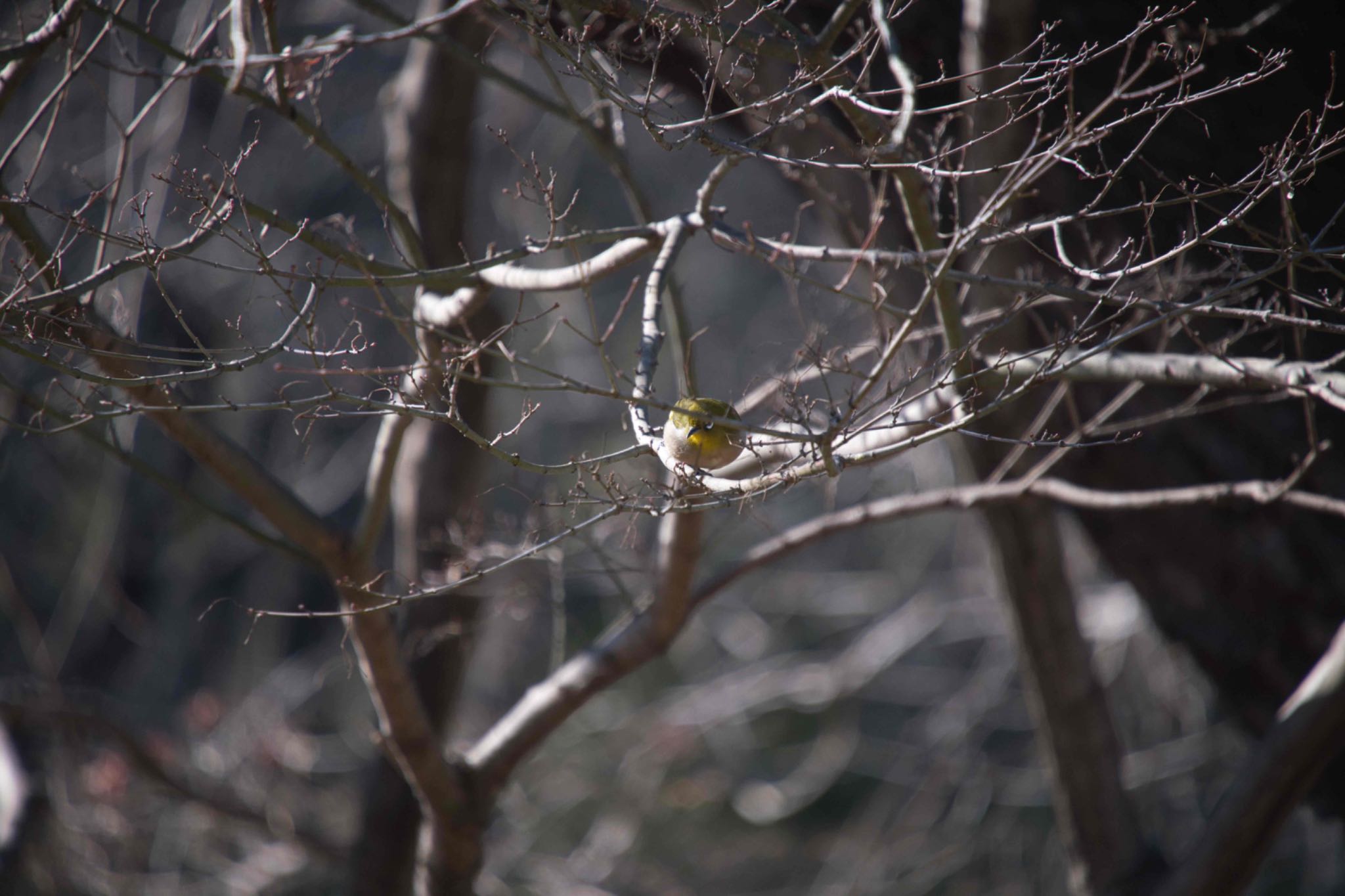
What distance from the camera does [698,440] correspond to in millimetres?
1304

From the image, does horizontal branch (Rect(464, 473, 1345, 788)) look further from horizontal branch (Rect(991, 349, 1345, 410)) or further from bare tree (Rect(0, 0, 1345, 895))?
horizontal branch (Rect(991, 349, 1345, 410))

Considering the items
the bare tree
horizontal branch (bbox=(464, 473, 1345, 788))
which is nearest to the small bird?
the bare tree

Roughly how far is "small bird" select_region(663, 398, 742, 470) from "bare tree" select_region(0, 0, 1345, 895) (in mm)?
37

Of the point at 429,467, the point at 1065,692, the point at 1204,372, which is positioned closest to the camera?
the point at 1204,372

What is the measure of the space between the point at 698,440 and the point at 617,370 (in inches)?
7.5

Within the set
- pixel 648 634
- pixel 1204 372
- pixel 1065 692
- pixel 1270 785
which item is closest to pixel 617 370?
pixel 1204 372

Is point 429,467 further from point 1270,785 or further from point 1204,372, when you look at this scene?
point 1270,785

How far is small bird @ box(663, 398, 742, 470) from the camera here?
1.30 m

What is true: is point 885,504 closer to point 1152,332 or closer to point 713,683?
point 1152,332

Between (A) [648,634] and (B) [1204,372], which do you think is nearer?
(B) [1204,372]

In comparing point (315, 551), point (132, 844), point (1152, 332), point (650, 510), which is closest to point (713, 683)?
point (132, 844)

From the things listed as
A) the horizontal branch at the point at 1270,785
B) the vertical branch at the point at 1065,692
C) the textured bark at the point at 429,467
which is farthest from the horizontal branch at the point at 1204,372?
the textured bark at the point at 429,467

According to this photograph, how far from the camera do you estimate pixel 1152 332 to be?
8.27ft

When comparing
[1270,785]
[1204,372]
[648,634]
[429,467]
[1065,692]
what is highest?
[429,467]
